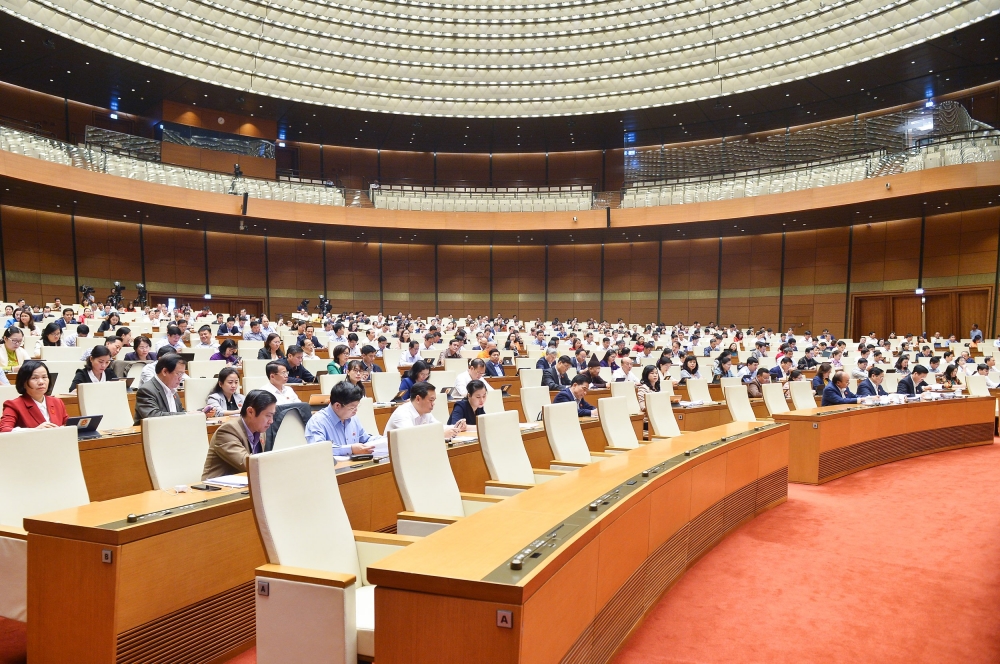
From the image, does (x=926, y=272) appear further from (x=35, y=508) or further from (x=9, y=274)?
(x=9, y=274)

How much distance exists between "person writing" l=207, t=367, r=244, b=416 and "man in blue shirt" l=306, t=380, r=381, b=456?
836mm

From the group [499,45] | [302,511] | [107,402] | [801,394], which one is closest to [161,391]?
A: [107,402]

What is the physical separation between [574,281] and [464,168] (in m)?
5.74

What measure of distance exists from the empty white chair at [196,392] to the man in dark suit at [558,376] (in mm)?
3452

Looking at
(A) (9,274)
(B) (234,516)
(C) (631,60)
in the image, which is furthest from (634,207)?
(B) (234,516)

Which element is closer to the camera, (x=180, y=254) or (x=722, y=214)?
(x=722, y=214)

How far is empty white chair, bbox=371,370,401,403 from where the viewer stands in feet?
23.0

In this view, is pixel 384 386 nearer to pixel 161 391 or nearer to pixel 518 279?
pixel 161 391

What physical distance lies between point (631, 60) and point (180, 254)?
47.8 ft

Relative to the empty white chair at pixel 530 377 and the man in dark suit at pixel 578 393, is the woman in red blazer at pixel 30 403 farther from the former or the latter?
the empty white chair at pixel 530 377

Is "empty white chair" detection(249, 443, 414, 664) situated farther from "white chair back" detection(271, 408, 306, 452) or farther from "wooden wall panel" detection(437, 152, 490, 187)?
"wooden wall panel" detection(437, 152, 490, 187)

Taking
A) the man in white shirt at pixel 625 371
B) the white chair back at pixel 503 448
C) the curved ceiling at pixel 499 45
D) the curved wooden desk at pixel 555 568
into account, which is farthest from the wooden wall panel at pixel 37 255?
the curved wooden desk at pixel 555 568

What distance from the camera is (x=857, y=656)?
2.96 metres

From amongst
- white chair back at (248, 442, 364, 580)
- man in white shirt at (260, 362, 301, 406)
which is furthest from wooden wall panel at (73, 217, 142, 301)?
white chair back at (248, 442, 364, 580)
